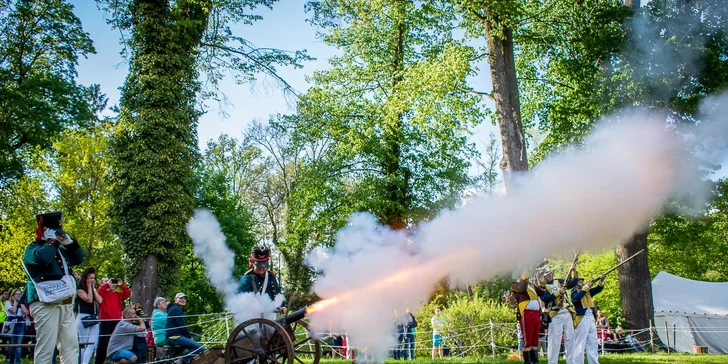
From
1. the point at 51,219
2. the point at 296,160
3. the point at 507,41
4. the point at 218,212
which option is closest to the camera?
the point at 51,219

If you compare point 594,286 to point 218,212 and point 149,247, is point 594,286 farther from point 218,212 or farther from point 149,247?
point 218,212

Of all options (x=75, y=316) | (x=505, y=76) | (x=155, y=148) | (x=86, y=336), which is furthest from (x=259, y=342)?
(x=155, y=148)

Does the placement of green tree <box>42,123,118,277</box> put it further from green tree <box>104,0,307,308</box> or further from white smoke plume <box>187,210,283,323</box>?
white smoke plume <box>187,210,283,323</box>

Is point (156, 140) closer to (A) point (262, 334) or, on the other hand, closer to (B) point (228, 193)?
(A) point (262, 334)

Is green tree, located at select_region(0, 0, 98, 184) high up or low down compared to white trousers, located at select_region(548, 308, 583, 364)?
up

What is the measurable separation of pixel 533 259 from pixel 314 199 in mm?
20835

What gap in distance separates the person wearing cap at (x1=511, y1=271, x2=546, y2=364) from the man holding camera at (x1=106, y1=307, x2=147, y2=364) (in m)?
7.51

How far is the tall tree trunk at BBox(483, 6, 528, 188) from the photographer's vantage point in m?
17.4

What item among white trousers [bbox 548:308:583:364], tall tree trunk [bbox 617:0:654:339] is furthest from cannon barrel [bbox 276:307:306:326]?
tall tree trunk [bbox 617:0:654:339]

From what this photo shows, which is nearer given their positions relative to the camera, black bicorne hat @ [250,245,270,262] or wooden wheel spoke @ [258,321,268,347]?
wooden wheel spoke @ [258,321,268,347]

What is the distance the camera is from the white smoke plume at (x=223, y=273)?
10398mm

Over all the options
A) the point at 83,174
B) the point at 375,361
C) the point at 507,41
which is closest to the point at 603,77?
the point at 507,41

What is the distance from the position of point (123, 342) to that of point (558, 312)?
866 cm

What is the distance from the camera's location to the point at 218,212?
41.9 m
